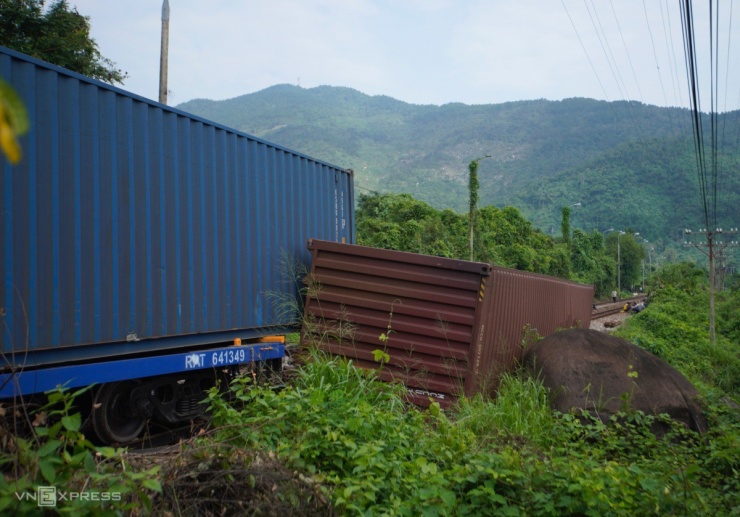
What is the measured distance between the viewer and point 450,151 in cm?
16650

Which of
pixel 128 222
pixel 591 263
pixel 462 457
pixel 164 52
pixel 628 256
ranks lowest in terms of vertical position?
pixel 591 263

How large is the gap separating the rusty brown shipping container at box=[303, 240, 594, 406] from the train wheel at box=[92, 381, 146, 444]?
2.23 meters

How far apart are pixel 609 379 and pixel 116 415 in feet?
18.7

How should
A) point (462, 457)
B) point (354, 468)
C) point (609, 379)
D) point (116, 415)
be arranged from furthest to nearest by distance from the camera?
point (609, 379)
point (116, 415)
point (462, 457)
point (354, 468)

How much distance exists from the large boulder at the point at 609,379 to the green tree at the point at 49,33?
47.9 feet

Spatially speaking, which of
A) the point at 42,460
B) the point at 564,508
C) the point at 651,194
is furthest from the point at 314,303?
the point at 651,194

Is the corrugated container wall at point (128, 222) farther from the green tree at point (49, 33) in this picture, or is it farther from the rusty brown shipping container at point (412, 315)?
the green tree at point (49, 33)

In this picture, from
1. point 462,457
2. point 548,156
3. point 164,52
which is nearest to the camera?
point 462,457

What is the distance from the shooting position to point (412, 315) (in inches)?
306

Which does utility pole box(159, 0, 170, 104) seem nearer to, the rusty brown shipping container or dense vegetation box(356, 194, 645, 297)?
the rusty brown shipping container

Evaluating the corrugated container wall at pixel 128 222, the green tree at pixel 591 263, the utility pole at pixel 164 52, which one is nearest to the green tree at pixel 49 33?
the utility pole at pixel 164 52

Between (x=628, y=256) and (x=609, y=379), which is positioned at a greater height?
(x=628, y=256)

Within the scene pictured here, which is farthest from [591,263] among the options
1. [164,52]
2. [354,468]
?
[354,468]

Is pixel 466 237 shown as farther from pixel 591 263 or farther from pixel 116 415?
pixel 591 263
